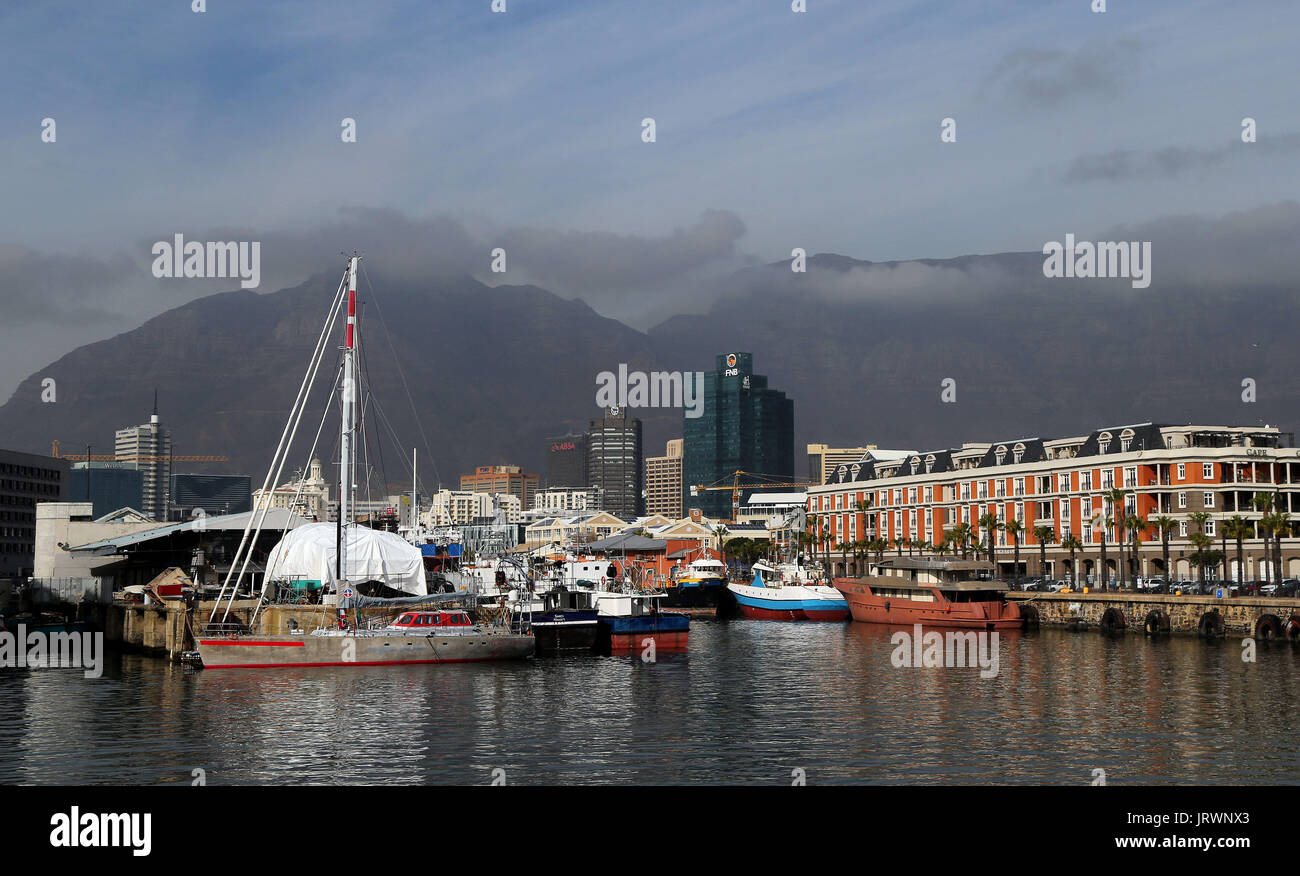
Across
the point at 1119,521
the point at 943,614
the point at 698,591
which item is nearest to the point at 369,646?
the point at 943,614

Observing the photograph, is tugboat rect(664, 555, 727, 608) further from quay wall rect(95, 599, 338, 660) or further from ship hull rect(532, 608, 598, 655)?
quay wall rect(95, 599, 338, 660)

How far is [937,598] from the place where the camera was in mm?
106750

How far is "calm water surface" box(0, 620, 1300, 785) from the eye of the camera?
37281mm

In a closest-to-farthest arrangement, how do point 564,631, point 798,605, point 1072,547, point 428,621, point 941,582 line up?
point 428,621 < point 564,631 < point 941,582 < point 798,605 < point 1072,547

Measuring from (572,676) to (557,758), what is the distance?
2732 cm

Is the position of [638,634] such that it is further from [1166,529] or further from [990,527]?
[990,527]

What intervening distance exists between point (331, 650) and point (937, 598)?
5791 centimetres

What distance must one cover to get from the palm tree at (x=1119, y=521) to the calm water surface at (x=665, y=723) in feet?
177

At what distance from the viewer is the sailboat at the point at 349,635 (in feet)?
225

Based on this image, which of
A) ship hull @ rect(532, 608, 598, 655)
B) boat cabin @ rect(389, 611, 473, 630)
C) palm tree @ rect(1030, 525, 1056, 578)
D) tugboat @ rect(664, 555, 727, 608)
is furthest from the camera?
tugboat @ rect(664, 555, 727, 608)

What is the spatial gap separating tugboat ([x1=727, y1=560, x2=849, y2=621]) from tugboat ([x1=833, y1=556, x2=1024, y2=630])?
4710 millimetres

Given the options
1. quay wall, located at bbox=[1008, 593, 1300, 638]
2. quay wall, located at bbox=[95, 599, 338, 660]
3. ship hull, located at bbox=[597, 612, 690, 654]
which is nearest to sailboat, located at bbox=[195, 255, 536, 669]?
quay wall, located at bbox=[95, 599, 338, 660]
